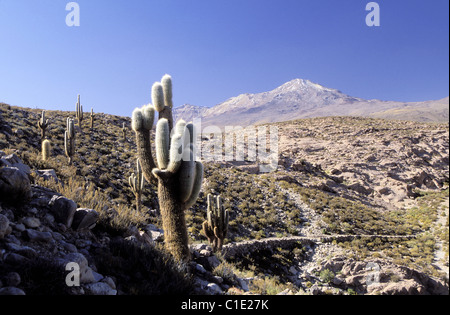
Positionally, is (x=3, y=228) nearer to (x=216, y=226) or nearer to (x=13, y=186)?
(x=13, y=186)

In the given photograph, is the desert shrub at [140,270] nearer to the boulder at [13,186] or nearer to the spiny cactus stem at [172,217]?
the spiny cactus stem at [172,217]

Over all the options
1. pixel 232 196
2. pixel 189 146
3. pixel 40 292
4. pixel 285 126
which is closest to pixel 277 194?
pixel 232 196

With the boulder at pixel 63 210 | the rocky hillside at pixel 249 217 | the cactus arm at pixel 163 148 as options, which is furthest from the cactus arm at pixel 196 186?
the boulder at pixel 63 210

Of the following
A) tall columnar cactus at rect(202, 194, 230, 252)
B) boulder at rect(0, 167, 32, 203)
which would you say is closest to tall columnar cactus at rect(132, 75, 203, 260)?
boulder at rect(0, 167, 32, 203)

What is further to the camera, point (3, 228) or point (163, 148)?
point (163, 148)

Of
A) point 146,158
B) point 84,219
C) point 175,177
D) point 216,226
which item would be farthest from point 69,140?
point 175,177

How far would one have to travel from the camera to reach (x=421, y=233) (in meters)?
18.2

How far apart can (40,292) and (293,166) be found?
95.5ft

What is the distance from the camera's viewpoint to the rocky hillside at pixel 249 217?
358 centimetres

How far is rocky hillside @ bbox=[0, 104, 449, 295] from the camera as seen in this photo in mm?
3582

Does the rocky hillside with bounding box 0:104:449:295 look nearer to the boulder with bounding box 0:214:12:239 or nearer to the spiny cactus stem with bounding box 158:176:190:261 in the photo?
the boulder with bounding box 0:214:12:239

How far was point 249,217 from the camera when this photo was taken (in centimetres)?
1653

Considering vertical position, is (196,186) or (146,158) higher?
(146,158)

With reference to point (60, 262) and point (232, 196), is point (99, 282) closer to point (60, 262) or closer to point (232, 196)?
point (60, 262)
